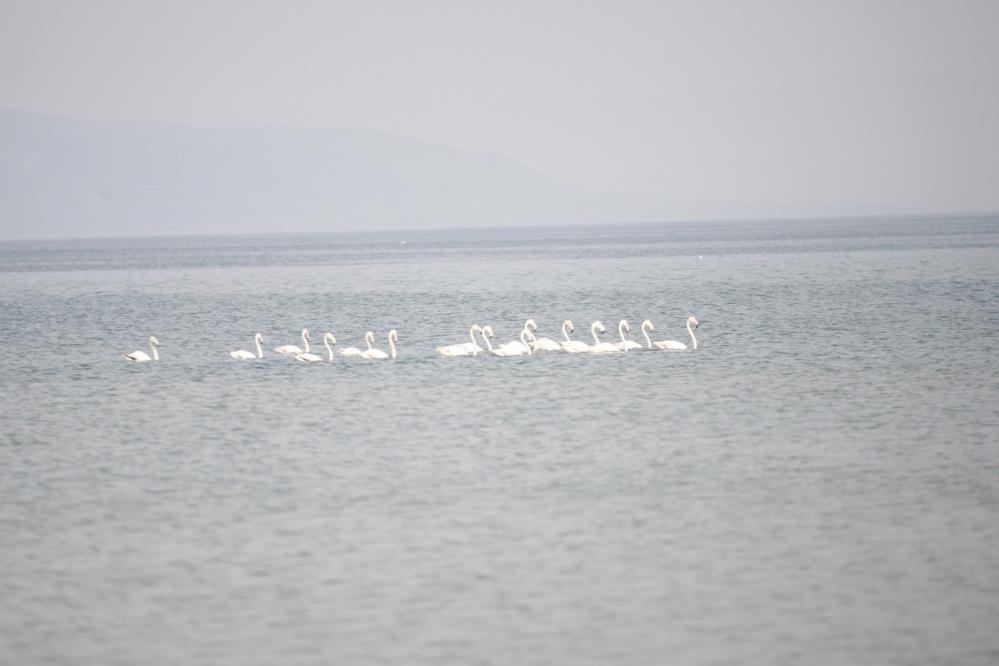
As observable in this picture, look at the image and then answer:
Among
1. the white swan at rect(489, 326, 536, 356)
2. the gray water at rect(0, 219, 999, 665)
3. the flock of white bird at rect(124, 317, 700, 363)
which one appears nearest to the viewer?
the gray water at rect(0, 219, 999, 665)

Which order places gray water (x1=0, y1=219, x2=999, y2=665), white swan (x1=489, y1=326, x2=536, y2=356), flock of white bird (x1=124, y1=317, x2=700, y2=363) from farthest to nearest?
1. white swan (x1=489, y1=326, x2=536, y2=356)
2. flock of white bird (x1=124, y1=317, x2=700, y2=363)
3. gray water (x1=0, y1=219, x2=999, y2=665)

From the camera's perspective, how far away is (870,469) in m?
25.7

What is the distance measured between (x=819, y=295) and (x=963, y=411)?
1663 inches

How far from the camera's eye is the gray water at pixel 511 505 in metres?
17.3

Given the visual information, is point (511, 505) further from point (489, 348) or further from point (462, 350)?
point (489, 348)

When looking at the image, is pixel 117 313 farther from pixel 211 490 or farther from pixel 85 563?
pixel 85 563

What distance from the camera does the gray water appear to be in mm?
17281

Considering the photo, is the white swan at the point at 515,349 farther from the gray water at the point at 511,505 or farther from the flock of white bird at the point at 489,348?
the gray water at the point at 511,505

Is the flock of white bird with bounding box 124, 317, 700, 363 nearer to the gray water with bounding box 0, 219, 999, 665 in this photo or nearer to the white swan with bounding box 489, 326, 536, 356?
the white swan with bounding box 489, 326, 536, 356

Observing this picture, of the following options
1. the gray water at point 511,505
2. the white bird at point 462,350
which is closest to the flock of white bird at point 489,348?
the white bird at point 462,350

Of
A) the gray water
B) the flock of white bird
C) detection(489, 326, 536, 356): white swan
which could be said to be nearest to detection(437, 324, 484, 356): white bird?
the flock of white bird

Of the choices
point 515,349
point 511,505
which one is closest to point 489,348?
point 515,349

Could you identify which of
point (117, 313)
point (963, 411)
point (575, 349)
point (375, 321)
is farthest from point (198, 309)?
point (963, 411)

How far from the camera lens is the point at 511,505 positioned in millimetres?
23734
